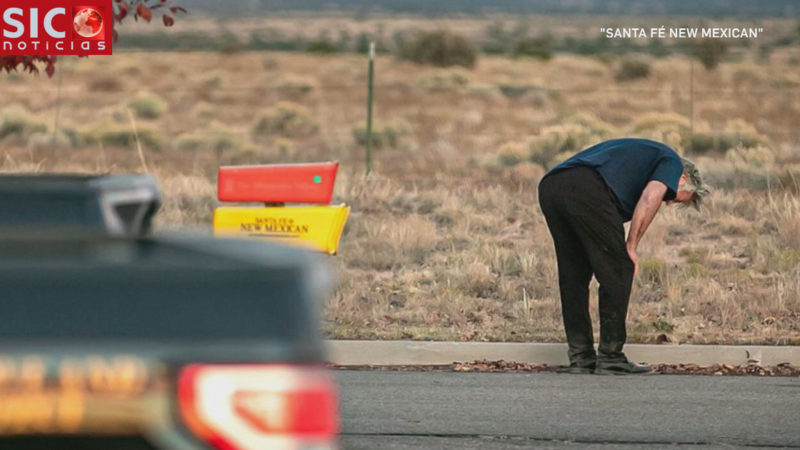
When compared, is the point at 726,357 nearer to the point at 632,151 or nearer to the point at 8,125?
the point at 632,151

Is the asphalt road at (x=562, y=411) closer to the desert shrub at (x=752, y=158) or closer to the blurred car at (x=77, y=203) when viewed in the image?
the blurred car at (x=77, y=203)

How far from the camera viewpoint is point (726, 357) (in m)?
10.4

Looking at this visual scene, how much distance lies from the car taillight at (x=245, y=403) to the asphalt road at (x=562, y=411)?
5302 mm

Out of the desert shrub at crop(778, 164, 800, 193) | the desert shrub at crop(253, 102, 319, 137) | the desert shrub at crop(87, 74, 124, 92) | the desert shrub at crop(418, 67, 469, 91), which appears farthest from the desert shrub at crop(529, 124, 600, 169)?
the desert shrub at crop(87, 74, 124, 92)

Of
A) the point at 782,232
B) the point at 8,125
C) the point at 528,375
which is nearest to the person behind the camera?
the point at 528,375

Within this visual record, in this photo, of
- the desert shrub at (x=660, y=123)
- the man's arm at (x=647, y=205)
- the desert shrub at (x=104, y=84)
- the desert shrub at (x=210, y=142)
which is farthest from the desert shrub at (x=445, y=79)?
the man's arm at (x=647, y=205)

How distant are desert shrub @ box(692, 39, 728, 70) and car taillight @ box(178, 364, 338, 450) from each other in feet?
160

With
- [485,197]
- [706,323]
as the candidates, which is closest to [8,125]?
[485,197]

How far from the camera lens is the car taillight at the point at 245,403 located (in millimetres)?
2057

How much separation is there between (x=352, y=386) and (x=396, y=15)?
138019mm

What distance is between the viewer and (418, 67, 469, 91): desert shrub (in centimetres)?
4811

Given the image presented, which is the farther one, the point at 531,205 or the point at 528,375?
the point at 531,205

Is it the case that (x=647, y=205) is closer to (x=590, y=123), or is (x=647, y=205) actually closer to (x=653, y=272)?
(x=653, y=272)

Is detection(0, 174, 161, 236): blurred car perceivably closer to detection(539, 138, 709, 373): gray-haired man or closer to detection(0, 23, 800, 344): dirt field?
detection(539, 138, 709, 373): gray-haired man
